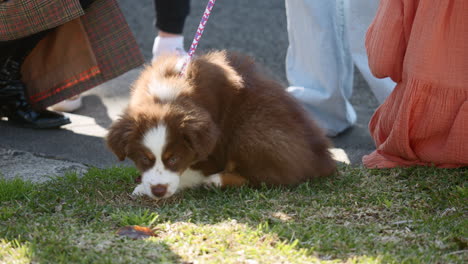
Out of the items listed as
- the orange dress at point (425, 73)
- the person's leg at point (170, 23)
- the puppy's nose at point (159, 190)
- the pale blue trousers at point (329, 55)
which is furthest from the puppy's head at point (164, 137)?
the person's leg at point (170, 23)

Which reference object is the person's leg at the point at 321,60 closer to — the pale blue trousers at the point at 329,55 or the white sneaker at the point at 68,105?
the pale blue trousers at the point at 329,55

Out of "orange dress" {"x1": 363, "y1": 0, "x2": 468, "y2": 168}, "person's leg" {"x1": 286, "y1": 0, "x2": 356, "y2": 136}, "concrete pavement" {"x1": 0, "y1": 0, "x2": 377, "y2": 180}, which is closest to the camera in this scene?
"orange dress" {"x1": 363, "y1": 0, "x2": 468, "y2": 168}

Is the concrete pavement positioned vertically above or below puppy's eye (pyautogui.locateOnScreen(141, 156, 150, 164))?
below

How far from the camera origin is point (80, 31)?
15.0 feet

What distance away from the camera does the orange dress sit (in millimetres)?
3387

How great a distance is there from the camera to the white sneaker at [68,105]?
517 centimetres

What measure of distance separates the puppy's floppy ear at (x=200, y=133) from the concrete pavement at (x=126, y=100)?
2.94ft

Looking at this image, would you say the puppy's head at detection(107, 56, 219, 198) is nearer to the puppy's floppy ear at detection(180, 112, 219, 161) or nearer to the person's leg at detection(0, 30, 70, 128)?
the puppy's floppy ear at detection(180, 112, 219, 161)

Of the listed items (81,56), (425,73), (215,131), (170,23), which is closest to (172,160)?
(215,131)

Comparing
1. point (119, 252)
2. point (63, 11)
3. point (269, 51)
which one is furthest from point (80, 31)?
point (269, 51)

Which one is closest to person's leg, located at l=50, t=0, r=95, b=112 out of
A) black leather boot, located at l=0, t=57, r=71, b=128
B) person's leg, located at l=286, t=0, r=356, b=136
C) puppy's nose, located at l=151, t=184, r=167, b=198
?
black leather boot, located at l=0, t=57, r=71, b=128

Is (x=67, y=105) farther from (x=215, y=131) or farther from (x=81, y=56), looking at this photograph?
(x=215, y=131)

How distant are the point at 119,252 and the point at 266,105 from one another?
49.1 inches

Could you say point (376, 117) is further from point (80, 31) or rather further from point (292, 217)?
point (80, 31)
